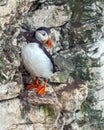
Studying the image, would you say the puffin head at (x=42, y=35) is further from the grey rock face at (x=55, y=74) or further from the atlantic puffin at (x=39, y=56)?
the grey rock face at (x=55, y=74)

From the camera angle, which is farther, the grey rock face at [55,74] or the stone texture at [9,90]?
the grey rock face at [55,74]

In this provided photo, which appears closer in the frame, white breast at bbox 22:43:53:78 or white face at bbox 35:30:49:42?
white breast at bbox 22:43:53:78

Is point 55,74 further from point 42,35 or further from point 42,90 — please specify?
point 42,35

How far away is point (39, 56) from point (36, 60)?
9 cm

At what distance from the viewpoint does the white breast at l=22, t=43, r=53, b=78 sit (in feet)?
29.7

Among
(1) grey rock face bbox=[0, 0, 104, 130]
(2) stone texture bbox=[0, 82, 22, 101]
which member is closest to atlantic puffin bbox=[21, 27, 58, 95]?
(1) grey rock face bbox=[0, 0, 104, 130]

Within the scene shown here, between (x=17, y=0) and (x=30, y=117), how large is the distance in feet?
6.75

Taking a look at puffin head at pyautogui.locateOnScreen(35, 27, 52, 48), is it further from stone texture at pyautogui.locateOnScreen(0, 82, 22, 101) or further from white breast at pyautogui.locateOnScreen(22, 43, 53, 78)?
stone texture at pyautogui.locateOnScreen(0, 82, 22, 101)

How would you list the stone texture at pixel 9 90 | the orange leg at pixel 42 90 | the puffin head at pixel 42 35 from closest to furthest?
1. the stone texture at pixel 9 90
2. the puffin head at pixel 42 35
3. the orange leg at pixel 42 90

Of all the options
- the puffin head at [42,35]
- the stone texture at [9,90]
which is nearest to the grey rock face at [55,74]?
the stone texture at [9,90]

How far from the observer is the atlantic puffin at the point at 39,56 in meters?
9.05

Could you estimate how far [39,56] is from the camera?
9086mm

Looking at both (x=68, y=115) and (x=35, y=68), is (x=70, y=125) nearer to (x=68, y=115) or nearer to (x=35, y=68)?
(x=68, y=115)

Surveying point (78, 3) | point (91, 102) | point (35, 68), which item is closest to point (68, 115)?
point (91, 102)
